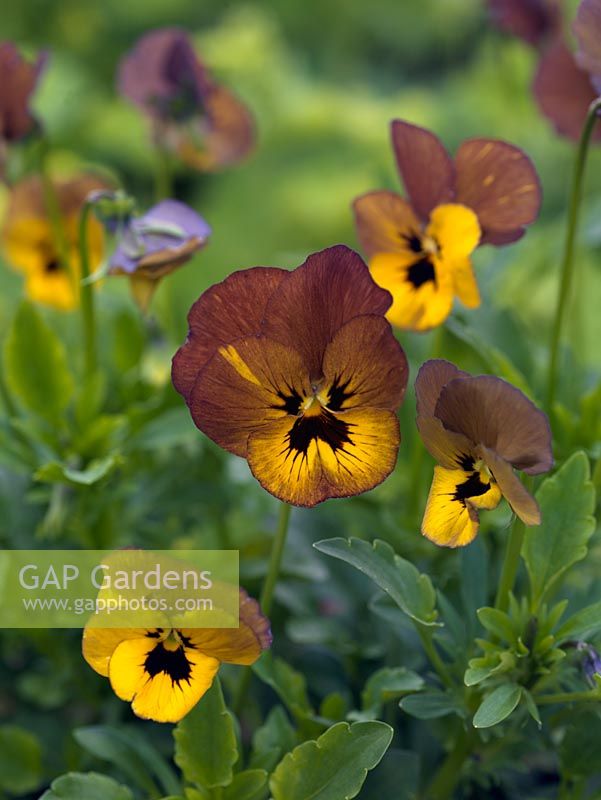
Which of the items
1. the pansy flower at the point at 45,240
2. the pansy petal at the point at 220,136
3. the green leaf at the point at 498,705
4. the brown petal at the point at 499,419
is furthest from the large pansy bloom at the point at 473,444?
the pansy petal at the point at 220,136

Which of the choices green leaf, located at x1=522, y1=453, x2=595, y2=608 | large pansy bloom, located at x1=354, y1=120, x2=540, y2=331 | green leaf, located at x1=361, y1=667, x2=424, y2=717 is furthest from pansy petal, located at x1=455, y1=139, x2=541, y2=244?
green leaf, located at x1=361, y1=667, x2=424, y2=717

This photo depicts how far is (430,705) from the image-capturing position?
622 millimetres

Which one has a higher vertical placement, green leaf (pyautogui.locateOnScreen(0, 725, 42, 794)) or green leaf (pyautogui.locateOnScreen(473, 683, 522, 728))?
green leaf (pyautogui.locateOnScreen(473, 683, 522, 728))

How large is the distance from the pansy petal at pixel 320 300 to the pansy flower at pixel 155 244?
18 cm

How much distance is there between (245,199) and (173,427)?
189cm

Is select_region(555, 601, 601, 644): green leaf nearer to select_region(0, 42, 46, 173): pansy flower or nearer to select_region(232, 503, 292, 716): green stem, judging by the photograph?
select_region(232, 503, 292, 716): green stem

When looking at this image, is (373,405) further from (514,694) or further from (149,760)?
(149,760)

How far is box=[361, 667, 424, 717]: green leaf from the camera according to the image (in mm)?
619

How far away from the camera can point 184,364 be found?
0.55m

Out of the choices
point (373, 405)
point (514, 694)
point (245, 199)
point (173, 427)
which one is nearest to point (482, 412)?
point (373, 405)

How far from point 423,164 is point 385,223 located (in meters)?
0.05

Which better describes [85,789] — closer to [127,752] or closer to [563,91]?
[127,752]

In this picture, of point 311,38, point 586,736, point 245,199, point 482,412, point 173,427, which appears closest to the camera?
point 482,412

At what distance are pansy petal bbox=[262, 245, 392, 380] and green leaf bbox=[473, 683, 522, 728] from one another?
21 cm
